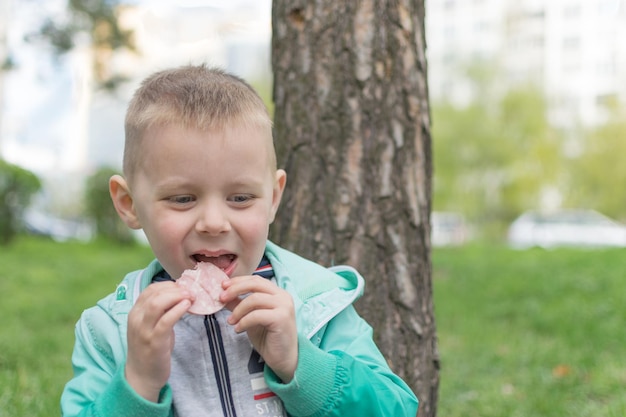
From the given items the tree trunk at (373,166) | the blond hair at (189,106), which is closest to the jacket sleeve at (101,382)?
the blond hair at (189,106)

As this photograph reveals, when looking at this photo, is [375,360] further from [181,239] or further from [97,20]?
[97,20]

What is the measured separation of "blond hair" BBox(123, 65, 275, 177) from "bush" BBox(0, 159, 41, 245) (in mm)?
10099

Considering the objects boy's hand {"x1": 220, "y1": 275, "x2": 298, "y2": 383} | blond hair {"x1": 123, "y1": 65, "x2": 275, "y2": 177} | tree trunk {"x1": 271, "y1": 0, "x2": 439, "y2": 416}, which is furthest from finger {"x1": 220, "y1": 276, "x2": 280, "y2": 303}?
tree trunk {"x1": 271, "y1": 0, "x2": 439, "y2": 416}

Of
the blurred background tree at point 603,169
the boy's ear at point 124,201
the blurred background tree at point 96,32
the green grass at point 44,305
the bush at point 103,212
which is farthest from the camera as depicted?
the blurred background tree at point 603,169

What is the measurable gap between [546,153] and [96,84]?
20.6m

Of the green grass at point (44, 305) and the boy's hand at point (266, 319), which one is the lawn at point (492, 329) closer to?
the green grass at point (44, 305)

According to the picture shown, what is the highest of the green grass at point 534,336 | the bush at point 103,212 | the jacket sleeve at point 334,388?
the jacket sleeve at point 334,388

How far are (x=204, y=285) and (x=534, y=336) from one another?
449 cm

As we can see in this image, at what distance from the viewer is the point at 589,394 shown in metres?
4.00

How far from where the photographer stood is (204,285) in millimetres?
1649

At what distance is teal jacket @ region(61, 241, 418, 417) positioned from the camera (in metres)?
1.68

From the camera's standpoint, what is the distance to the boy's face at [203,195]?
1.69 metres

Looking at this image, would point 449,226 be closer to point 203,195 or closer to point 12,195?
point 12,195

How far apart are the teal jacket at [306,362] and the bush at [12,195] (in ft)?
32.8
